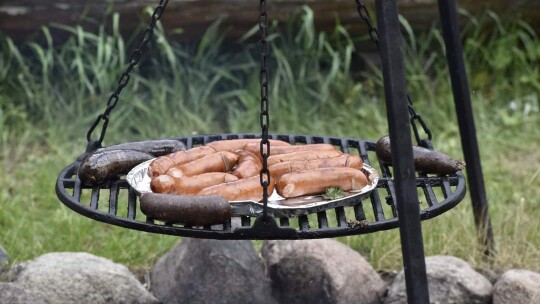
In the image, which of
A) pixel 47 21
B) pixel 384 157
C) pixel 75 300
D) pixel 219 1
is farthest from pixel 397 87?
pixel 47 21

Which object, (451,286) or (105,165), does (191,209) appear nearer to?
(105,165)

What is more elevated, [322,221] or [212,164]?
[212,164]

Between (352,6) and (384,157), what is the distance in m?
3.02

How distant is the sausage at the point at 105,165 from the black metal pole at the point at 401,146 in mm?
1030

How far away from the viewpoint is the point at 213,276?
3861 millimetres

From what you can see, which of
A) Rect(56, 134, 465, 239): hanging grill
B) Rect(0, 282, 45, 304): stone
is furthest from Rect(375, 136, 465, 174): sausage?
Rect(0, 282, 45, 304): stone

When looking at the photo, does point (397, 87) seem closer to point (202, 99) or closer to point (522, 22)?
point (202, 99)

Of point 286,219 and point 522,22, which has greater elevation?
point 522,22

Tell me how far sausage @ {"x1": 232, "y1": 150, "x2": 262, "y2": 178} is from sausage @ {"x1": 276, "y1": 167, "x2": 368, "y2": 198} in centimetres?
16

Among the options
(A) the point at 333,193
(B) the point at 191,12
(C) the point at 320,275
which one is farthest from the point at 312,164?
(B) the point at 191,12

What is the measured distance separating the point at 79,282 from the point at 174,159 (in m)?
0.96

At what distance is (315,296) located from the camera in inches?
153

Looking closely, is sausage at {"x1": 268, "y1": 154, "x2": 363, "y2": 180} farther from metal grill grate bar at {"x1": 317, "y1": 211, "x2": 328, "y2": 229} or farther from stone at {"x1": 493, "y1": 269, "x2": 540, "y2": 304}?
stone at {"x1": 493, "y1": 269, "x2": 540, "y2": 304}

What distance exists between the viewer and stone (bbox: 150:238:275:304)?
12.6ft
